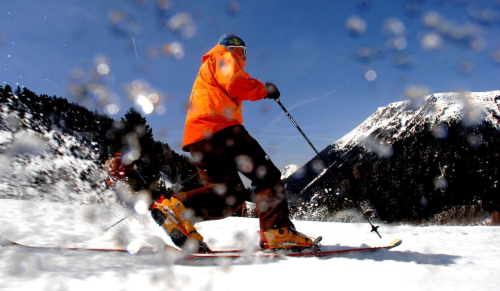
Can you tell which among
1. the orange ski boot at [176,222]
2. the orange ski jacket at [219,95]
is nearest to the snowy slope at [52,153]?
the orange ski boot at [176,222]

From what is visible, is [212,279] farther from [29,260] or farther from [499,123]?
[499,123]

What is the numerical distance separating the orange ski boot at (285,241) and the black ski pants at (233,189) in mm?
64

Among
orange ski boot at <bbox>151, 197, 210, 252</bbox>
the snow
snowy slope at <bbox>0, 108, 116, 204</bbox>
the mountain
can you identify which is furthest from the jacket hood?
the mountain

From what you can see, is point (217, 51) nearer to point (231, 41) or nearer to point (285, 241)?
point (231, 41)

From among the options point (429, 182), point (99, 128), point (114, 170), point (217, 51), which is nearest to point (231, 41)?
point (217, 51)

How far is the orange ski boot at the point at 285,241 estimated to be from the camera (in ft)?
9.11

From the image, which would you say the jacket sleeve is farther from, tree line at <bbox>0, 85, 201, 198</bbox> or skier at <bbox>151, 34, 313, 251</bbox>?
tree line at <bbox>0, 85, 201, 198</bbox>

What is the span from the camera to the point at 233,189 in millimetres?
3068

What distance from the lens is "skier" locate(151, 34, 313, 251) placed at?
9.19ft

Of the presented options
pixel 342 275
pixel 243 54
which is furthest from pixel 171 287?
pixel 243 54

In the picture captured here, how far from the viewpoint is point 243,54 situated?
3.43 metres

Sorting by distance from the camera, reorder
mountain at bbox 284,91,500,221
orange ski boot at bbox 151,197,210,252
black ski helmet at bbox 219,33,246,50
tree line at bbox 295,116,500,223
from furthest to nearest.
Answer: mountain at bbox 284,91,500,221 → tree line at bbox 295,116,500,223 → black ski helmet at bbox 219,33,246,50 → orange ski boot at bbox 151,197,210,252

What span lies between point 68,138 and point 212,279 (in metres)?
94.8

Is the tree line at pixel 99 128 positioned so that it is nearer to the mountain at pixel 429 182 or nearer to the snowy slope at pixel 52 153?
the snowy slope at pixel 52 153
